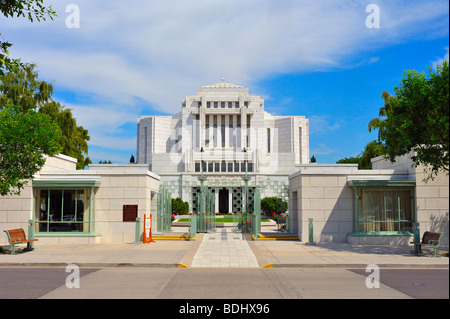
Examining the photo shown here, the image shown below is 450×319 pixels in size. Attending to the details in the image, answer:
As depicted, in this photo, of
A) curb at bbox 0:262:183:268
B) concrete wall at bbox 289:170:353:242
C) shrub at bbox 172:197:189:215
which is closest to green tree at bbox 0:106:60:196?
curb at bbox 0:262:183:268

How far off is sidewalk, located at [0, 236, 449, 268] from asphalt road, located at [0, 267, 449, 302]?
2.35 feet

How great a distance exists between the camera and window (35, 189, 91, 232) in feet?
65.5

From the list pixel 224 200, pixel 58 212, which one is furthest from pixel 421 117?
pixel 224 200

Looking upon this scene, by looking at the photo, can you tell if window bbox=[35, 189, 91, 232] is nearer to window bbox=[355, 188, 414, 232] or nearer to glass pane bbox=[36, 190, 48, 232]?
glass pane bbox=[36, 190, 48, 232]

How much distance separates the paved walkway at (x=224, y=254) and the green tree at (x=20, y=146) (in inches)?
289

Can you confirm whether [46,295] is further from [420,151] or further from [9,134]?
[420,151]

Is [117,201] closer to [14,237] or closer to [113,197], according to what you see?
[113,197]

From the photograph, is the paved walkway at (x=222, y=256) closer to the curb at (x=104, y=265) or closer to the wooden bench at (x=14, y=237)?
the curb at (x=104, y=265)

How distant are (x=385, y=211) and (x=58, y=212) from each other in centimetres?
1508

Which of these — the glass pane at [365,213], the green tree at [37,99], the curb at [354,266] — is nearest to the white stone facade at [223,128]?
the green tree at [37,99]

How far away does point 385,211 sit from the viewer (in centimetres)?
1983

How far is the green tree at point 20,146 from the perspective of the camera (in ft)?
53.5
